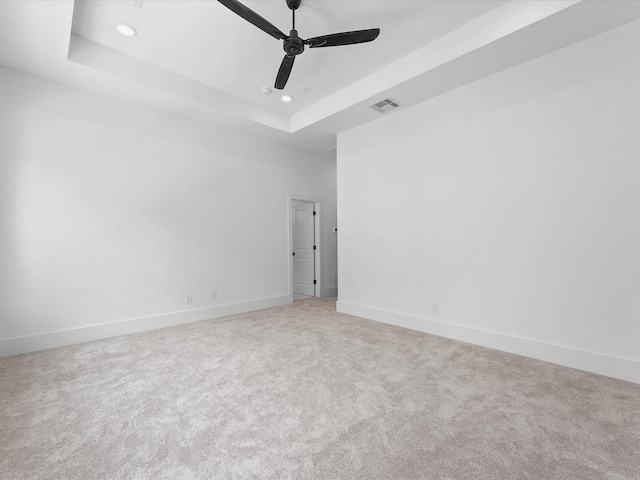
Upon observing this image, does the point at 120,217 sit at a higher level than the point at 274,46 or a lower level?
lower

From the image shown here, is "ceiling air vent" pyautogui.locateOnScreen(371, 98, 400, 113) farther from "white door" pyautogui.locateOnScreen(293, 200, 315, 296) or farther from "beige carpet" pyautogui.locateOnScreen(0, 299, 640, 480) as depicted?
"beige carpet" pyautogui.locateOnScreen(0, 299, 640, 480)

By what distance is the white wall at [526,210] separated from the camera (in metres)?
2.61

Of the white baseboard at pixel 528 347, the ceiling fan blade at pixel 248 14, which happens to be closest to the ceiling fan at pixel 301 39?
the ceiling fan blade at pixel 248 14

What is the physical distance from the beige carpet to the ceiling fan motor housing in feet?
9.32

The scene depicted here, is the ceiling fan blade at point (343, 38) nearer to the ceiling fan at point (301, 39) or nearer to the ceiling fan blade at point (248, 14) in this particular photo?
the ceiling fan at point (301, 39)

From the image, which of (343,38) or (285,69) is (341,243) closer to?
(285,69)

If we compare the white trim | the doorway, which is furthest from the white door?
the white trim

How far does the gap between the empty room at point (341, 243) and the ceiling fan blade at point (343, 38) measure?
0.07ft

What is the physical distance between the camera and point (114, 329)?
12.5 ft

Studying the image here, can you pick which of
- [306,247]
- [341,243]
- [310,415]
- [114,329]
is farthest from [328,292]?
[310,415]

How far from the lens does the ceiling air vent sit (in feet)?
13.1

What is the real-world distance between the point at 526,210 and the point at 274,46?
10.3 feet

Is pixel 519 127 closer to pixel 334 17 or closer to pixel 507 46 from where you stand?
pixel 507 46

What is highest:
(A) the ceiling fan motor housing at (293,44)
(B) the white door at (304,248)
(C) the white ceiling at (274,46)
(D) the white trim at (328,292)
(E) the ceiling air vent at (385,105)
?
(C) the white ceiling at (274,46)
